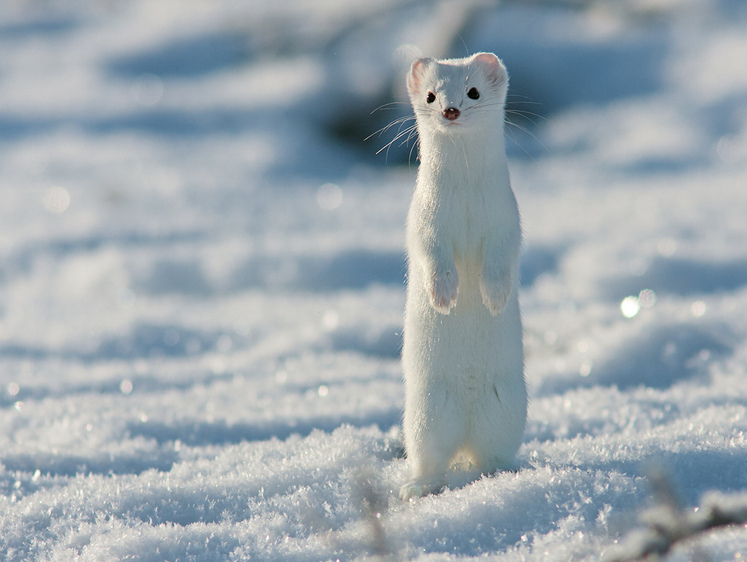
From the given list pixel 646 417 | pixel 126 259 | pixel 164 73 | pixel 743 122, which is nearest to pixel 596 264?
pixel 646 417

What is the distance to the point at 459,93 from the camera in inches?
86.0

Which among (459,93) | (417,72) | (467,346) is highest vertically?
(417,72)

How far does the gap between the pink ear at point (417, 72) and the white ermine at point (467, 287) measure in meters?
0.03

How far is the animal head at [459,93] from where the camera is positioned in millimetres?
2180

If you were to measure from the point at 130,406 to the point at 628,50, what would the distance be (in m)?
7.84

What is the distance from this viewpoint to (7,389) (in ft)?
11.4

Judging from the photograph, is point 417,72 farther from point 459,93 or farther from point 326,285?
point 326,285

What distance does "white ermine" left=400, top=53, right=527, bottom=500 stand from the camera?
2.22 meters

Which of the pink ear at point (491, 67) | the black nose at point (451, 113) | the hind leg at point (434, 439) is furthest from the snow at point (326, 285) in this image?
the pink ear at point (491, 67)

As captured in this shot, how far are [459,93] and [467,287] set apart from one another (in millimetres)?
546

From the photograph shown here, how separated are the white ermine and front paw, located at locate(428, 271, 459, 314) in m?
0.01

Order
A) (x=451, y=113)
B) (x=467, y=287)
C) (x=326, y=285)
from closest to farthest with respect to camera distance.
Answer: (x=451, y=113) < (x=467, y=287) < (x=326, y=285)

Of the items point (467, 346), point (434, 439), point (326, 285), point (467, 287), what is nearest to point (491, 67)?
point (467, 287)

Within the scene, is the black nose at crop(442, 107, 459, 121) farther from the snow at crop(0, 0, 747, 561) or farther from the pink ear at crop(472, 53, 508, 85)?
the snow at crop(0, 0, 747, 561)
